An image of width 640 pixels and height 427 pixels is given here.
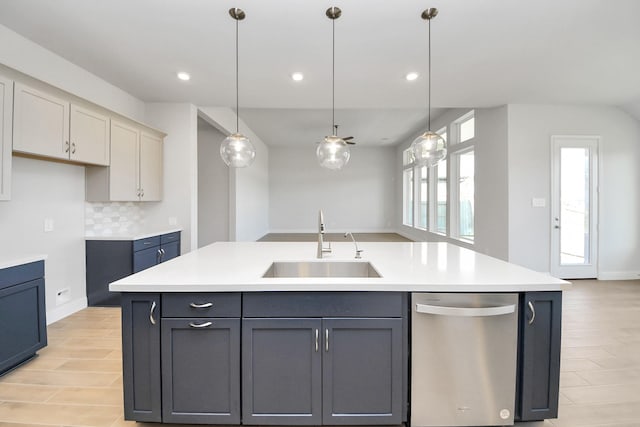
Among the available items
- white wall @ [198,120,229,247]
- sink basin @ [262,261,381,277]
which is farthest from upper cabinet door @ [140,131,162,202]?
sink basin @ [262,261,381,277]

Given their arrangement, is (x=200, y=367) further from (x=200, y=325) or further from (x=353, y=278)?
(x=353, y=278)

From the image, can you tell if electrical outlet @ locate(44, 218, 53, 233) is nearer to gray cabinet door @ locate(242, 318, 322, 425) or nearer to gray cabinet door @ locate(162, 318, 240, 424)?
gray cabinet door @ locate(162, 318, 240, 424)

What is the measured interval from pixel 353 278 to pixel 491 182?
4512mm

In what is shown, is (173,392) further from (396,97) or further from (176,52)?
(396,97)

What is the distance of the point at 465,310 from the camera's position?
1.48 m

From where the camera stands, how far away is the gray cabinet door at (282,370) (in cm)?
152

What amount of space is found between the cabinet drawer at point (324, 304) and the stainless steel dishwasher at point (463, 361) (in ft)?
0.44

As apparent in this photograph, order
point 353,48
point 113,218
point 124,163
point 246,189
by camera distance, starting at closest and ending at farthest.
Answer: point 353,48, point 124,163, point 113,218, point 246,189

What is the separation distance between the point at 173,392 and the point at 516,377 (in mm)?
1803

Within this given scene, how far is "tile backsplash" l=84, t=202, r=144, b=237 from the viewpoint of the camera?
141 inches

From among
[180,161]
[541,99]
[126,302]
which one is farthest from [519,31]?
[180,161]

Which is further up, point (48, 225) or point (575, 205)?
point (575, 205)

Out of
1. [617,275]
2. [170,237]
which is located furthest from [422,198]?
[170,237]

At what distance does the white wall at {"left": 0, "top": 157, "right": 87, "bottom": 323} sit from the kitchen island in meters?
2.19
